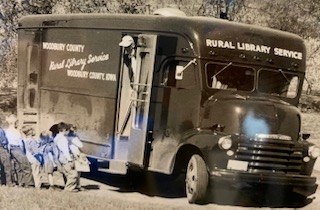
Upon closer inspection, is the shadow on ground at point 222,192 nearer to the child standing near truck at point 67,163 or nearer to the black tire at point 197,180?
the black tire at point 197,180

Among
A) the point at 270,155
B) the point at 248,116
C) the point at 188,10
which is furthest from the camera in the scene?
the point at 188,10

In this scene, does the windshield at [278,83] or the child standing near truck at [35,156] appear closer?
the child standing near truck at [35,156]

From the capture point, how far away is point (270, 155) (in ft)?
28.1

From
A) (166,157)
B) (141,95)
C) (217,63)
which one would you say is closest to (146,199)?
(166,157)

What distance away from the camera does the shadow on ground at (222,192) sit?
8.98 meters

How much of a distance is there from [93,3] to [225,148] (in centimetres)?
1134

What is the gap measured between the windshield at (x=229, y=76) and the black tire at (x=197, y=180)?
45.8 inches

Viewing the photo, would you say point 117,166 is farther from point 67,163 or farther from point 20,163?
point 20,163

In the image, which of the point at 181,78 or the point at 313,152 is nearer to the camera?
the point at 313,152

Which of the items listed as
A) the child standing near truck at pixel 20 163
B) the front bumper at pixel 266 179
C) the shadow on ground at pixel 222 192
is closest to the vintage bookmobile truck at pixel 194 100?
the front bumper at pixel 266 179

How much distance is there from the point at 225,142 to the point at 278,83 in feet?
5.99

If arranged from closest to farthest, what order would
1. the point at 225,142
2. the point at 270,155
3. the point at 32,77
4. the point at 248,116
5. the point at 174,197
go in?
the point at 225,142 → the point at 270,155 → the point at 248,116 → the point at 174,197 → the point at 32,77

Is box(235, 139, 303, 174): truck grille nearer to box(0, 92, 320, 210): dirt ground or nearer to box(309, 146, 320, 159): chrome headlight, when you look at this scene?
box(309, 146, 320, 159): chrome headlight

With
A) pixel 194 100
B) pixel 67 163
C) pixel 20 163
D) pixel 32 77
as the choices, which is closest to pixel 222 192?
pixel 194 100
